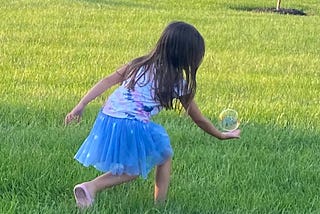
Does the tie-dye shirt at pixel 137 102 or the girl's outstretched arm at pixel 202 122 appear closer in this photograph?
the tie-dye shirt at pixel 137 102

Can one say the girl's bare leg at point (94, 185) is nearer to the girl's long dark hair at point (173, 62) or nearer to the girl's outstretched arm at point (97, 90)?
the girl's outstretched arm at point (97, 90)

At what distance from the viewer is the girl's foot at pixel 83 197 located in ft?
14.0

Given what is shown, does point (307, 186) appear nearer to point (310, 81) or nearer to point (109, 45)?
point (310, 81)

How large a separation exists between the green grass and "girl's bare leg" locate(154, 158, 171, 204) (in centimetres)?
7

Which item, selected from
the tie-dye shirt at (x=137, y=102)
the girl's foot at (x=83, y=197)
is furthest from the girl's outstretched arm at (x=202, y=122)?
the girl's foot at (x=83, y=197)

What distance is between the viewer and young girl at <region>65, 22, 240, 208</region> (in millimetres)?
4277

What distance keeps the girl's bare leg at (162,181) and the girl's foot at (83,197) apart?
422 mm

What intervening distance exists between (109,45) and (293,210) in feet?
25.7

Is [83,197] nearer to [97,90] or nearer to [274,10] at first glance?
[97,90]

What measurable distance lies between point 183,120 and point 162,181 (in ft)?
7.59

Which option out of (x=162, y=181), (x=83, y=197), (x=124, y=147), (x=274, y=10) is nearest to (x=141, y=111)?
(x=124, y=147)

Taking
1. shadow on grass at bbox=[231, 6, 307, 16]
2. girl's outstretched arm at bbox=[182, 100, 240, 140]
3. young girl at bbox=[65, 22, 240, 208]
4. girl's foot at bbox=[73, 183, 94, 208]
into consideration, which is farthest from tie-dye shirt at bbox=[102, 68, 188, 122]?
shadow on grass at bbox=[231, 6, 307, 16]

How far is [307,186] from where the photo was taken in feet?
17.0

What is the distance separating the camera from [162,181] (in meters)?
4.48
